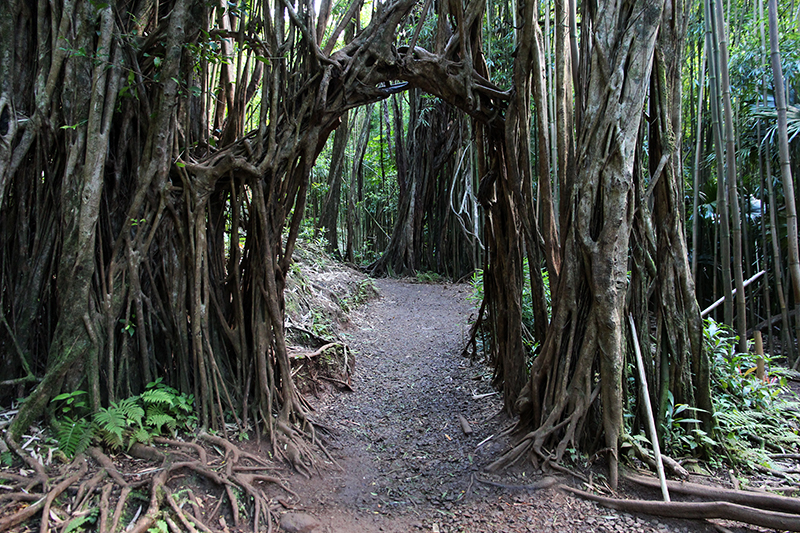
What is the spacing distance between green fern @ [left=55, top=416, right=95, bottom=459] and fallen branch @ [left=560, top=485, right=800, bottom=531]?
104 inches

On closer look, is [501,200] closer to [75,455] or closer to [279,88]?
[279,88]

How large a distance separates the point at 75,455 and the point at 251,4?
304 cm

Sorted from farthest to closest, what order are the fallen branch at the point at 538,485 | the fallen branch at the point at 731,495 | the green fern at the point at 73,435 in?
the fallen branch at the point at 538,485, the green fern at the point at 73,435, the fallen branch at the point at 731,495

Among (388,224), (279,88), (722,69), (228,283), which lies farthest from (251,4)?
(388,224)

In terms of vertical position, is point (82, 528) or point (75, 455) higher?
point (75, 455)

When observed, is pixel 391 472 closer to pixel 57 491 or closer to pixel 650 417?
pixel 650 417

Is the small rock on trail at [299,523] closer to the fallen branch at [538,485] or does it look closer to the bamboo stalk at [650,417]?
the fallen branch at [538,485]

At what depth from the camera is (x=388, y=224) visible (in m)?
16.4

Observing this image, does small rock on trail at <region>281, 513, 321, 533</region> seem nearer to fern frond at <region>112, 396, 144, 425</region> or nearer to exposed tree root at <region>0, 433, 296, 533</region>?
exposed tree root at <region>0, 433, 296, 533</region>

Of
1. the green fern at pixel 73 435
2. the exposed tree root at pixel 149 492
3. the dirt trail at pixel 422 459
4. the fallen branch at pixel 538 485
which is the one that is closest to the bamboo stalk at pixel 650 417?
the dirt trail at pixel 422 459

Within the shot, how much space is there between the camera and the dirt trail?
2.63m

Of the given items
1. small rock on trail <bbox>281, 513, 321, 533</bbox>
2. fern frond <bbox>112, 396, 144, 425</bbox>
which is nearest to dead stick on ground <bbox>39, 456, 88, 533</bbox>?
fern frond <bbox>112, 396, 144, 425</bbox>

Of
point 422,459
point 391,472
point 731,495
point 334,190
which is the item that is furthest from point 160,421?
point 334,190

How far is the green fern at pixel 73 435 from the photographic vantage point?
2.55 meters
